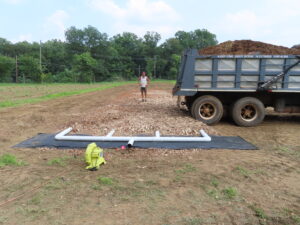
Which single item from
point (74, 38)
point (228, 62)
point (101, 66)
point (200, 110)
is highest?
point (74, 38)

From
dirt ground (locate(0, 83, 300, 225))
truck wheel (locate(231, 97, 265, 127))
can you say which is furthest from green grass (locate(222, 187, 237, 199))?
truck wheel (locate(231, 97, 265, 127))

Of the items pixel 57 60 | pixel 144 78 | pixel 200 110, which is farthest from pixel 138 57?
pixel 200 110

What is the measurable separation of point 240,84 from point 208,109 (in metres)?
1.25

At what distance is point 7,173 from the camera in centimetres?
399

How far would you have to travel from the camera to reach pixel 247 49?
775 cm

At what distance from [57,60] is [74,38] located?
487 inches

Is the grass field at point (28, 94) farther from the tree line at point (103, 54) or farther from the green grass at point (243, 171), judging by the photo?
the tree line at point (103, 54)

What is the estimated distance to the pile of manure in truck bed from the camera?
736 centimetres

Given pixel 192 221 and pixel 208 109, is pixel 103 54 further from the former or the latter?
pixel 192 221

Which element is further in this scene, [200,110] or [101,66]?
[101,66]

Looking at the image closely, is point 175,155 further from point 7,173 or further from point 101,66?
point 101,66

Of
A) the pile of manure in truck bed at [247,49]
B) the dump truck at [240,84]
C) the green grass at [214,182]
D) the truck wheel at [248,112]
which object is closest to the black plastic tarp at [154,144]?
the green grass at [214,182]

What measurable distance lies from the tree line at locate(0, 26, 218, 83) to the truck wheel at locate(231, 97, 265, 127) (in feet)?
157

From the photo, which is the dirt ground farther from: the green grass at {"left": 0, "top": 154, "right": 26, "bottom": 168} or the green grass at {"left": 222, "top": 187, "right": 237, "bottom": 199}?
the green grass at {"left": 0, "top": 154, "right": 26, "bottom": 168}
